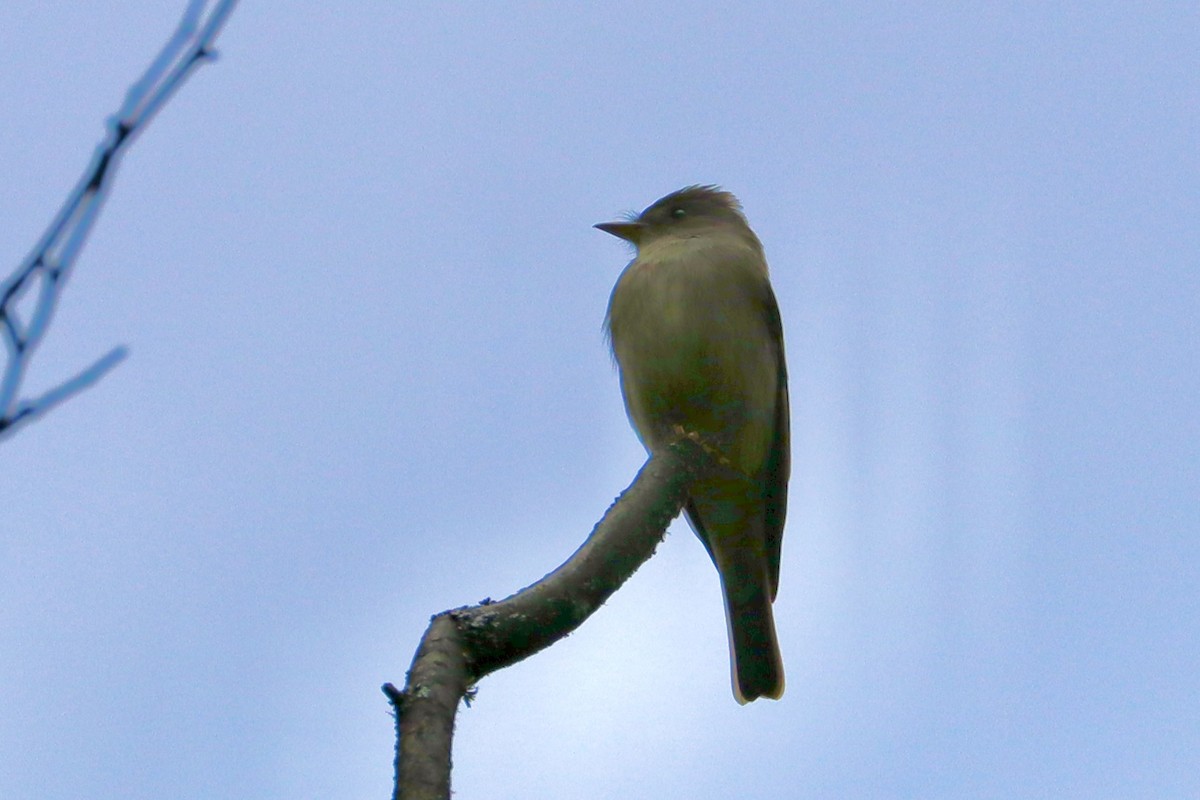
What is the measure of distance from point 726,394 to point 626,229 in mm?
1656

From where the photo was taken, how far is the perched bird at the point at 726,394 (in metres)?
7.45

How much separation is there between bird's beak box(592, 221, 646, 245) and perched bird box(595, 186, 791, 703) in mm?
460

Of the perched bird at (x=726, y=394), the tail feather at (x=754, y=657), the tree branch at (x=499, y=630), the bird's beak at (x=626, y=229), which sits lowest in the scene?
the tree branch at (x=499, y=630)

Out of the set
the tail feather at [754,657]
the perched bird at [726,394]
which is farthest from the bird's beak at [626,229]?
the tail feather at [754,657]

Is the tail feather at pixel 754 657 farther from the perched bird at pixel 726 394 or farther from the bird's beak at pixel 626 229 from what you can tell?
the bird's beak at pixel 626 229

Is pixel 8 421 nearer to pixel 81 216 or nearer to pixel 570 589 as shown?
pixel 81 216

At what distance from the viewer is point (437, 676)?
10.5ft

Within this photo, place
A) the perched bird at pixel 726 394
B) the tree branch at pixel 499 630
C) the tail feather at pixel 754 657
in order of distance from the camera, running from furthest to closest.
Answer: the tail feather at pixel 754 657
the perched bird at pixel 726 394
the tree branch at pixel 499 630

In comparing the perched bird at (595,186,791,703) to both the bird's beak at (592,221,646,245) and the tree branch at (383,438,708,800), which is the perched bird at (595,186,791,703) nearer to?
the bird's beak at (592,221,646,245)

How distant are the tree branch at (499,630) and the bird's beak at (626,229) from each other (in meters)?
3.85

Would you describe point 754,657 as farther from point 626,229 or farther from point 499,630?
point 499,630

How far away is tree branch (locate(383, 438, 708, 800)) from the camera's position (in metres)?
2.93

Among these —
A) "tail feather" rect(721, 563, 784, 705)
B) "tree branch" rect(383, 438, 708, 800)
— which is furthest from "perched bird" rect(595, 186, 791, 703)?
"tree branch" rect(383, 438, 708, 800)

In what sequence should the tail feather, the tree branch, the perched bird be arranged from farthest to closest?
the tail feather → the perched bird → the tree branch
